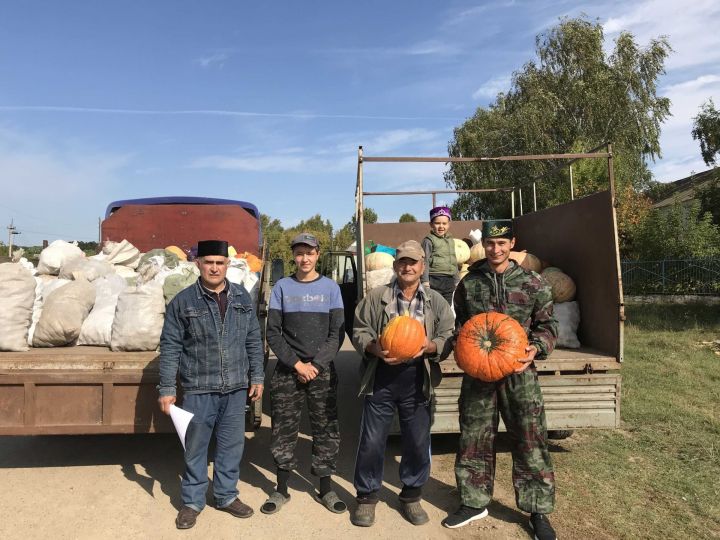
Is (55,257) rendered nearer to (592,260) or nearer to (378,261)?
(378,261)

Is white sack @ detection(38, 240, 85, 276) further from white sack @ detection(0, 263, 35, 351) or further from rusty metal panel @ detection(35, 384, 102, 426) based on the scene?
rusty metal panel @ detection(35, 384, 102, 426)

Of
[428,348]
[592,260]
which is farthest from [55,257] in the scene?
[592,260]

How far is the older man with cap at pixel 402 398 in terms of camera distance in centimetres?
338

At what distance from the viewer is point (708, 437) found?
15.9 ft

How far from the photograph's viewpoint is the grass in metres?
3.32

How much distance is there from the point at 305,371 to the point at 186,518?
46.6 inches

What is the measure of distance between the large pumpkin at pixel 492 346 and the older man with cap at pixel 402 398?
24 cm

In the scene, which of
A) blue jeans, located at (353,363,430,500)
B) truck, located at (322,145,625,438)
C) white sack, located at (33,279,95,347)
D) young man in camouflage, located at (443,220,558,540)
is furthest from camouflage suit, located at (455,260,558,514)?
white sack, located at (33,279,95,347)

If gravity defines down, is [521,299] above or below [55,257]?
below

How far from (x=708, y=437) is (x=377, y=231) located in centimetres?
481

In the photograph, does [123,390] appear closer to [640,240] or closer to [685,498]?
[685,498]

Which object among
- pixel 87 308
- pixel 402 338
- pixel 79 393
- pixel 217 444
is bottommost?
pixel 217 444

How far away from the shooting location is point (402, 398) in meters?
3.40

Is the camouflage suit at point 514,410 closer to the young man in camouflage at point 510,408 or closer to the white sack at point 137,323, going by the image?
the young man in camouflage at point 510,408
